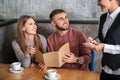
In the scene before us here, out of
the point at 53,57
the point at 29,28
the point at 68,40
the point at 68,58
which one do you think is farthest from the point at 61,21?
the point at 53,57

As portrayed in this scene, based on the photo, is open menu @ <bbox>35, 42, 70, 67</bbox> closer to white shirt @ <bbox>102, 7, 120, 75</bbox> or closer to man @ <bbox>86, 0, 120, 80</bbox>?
man @ <bbox>86, 0, 120, 80</bbox>

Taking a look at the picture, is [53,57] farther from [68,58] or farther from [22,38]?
[22,38]

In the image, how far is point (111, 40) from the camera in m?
1.96

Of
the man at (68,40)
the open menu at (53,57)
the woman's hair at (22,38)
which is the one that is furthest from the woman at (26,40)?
the open menu at (53,57)

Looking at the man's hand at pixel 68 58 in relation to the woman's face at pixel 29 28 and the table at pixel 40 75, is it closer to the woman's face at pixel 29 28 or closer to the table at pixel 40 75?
the table at pixel 40 75

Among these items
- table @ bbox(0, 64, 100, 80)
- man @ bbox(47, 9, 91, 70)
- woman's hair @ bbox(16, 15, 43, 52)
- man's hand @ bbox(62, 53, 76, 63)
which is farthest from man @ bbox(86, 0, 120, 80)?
woman's hair @ bbox(16, 15, 43, 52)

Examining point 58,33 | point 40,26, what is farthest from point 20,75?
point 40,26

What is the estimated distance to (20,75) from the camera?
1.95 metres

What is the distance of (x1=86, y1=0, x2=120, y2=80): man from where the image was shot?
193 centimetres

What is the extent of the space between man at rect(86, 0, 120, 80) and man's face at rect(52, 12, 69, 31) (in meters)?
0.48

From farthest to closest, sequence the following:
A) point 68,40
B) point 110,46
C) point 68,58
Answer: point 68,40, point 68,58, point 110,46

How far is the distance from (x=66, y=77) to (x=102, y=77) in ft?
1.48

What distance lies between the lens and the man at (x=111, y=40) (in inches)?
76.2

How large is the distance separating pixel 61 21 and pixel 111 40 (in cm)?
71
